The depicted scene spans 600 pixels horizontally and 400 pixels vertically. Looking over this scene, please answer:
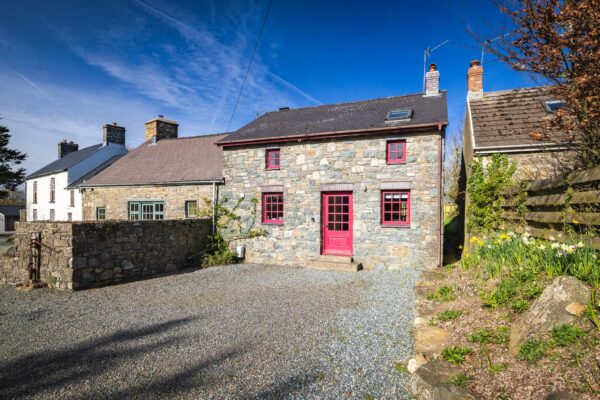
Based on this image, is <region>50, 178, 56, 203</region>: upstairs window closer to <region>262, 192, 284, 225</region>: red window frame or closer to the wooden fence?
<region>262, 192, 284, 225</region>: red window frame

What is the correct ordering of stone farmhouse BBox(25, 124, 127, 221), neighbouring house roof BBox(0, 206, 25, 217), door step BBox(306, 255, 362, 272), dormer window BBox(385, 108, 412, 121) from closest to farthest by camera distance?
door step BBox(306, 255, 362, 272)
dormer window BBox(385, 108, 412, 121)
stone farmhouse BBox(25, 124, 127, 221)
neighbouring house roof BBox(0, 206, 25, 217)

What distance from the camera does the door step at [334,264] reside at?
34.3 feet

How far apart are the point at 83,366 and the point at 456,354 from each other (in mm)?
4651

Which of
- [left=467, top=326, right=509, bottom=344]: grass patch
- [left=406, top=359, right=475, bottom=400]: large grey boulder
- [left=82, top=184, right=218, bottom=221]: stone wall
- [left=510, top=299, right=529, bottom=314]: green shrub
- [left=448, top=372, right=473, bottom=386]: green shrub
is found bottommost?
[left=406, top=359, right=475, bottom=400]: large grey boulder

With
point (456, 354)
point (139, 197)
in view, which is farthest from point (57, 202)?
point (456, 354)

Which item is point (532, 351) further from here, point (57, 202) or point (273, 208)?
point (57, 202)

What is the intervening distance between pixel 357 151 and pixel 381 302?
586 cm

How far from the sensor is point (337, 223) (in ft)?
37.8

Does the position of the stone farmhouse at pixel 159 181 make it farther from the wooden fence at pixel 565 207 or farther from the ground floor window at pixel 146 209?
the wooden fence at pixel 565 207

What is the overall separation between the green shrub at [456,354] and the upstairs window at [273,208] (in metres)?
8.90

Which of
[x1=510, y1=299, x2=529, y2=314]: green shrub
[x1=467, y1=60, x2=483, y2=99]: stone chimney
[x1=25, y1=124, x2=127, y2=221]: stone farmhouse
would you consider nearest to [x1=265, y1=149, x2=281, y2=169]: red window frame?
[x1=467, y1=60, x2=483, y2=99]: stone chimney

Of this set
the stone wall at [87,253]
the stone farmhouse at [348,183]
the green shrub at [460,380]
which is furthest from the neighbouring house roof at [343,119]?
the green shrub at [460,380]

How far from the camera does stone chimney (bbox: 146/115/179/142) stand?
20.0 m

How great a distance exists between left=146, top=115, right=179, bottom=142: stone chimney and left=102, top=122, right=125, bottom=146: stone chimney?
536 centimetres
